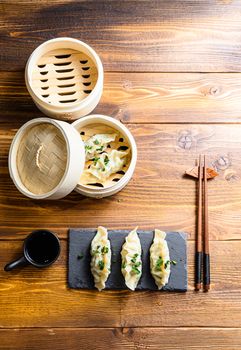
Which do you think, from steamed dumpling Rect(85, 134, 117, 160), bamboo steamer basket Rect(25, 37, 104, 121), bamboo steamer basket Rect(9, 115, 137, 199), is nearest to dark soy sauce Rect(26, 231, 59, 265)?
bamboo steamer basket Rect(9, 115, 137, 199)

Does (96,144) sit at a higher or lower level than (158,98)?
lower

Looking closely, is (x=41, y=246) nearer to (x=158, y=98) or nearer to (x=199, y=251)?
(x=199, y=251)

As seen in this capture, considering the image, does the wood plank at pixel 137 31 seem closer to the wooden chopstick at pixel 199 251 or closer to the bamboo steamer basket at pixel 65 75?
the bamboo steamer basket at pixel 65 75

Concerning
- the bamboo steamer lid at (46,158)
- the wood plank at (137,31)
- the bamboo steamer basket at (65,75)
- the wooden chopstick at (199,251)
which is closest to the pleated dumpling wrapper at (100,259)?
the bamboo steamer lid at (46,158)

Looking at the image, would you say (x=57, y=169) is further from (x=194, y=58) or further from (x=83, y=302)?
(x=194, y=58)

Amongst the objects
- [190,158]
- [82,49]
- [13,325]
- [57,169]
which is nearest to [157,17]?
[82,49]

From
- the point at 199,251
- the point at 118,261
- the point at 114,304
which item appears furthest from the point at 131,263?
the point at 199,251

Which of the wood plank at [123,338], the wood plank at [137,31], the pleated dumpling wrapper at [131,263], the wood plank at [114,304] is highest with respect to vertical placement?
the wood plank at [137,31]
